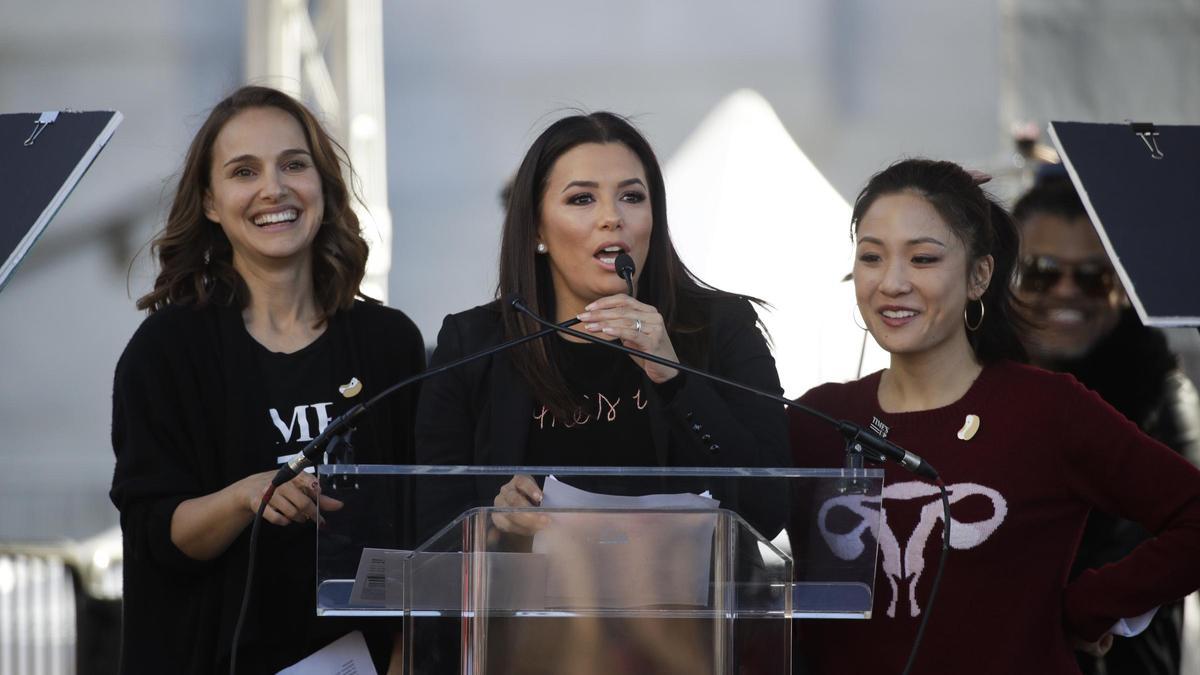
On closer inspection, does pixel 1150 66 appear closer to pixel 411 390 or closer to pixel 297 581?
pixel 411 390

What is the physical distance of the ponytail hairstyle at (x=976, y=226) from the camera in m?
2.32

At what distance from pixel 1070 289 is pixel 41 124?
2015mm

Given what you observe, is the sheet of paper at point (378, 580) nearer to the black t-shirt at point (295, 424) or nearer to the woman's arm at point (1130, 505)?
the black t-shirt at point (295, 424)

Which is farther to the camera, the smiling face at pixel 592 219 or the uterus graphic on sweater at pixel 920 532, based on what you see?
the smiling face at pixel 592 219

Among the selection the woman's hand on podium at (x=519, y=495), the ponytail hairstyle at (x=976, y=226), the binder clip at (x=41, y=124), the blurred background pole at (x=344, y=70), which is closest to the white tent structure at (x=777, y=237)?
the blurred background pole at (x=344, y=70)

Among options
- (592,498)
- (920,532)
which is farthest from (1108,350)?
(592,498)

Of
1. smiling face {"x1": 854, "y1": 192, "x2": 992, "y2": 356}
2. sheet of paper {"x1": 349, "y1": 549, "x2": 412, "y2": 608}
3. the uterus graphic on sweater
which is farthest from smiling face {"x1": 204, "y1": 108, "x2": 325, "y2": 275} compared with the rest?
the uterus graphic on sweater

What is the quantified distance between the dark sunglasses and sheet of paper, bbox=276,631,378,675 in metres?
1.58

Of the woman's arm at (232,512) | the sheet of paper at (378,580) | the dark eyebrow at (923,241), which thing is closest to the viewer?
the sheet of paper at (378,580)

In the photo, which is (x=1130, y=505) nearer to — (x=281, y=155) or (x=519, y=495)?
(x=519, y=495)

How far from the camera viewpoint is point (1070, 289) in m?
3.03

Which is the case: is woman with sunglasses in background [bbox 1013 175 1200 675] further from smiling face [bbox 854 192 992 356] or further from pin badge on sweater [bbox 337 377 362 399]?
pin badge on sweater [bbox 337 377 362 399]

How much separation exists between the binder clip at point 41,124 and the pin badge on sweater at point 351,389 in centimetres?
58

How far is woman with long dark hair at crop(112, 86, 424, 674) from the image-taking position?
2.19 m
